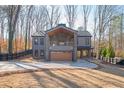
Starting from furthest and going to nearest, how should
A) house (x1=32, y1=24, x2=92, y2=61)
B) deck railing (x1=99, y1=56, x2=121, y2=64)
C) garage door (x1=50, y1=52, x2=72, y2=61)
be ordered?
garage door (x1=50, y1=52, x2=72, y2=61), house (x1=32, y1=24, x2=92, y2=61), deck railing (x1=99, y1=56, x2=121, y2=64)

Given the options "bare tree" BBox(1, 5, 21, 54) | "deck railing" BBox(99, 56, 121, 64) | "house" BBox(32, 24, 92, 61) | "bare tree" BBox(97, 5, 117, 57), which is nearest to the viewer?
"deck railing" BBox(99, 56, 121, 64)

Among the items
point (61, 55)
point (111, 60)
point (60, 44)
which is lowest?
point (111, 60)

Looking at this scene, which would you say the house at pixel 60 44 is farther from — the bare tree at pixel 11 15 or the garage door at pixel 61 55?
the bare tree at pixel 11 15

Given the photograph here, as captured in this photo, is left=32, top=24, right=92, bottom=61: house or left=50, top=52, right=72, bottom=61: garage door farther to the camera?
left=50, top=52, right=72, bottom=61: garage door

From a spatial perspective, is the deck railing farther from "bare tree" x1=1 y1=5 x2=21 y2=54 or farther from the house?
"bare tree" x1=1 y1=5 x2=21 y2=54

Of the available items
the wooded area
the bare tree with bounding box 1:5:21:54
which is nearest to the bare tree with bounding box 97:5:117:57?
the wooded area

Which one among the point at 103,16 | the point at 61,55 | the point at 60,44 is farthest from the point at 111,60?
the point at 103,16

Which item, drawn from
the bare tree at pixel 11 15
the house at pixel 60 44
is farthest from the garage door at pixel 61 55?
the bare tree at pixel 11 15

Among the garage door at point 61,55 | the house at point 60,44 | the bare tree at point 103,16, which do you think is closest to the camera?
the house at point 60,44

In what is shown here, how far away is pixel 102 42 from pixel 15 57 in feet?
55.9

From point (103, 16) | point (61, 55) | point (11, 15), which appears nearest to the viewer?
point (61, 55)

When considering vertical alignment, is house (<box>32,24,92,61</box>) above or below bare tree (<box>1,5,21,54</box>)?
below

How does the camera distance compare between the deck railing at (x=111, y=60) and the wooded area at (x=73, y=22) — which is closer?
the deck railing at (x=111, y=60)

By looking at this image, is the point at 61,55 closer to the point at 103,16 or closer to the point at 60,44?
the point at 60,44
